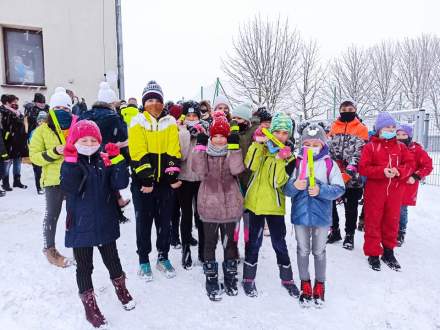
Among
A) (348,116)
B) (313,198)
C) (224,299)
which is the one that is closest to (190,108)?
(313,198)

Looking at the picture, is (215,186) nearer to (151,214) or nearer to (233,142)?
(233,142)

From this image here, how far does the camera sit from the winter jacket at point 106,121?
4312 mm

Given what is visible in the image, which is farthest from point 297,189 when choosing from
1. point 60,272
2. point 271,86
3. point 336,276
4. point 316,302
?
point 271,86

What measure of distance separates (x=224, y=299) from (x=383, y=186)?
2278 mm

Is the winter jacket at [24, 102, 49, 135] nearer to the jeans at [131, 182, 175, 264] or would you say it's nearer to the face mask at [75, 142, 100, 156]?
the jeans at [131, 182, 175, 264]

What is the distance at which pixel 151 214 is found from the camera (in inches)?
142

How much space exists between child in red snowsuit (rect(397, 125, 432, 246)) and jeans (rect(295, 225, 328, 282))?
73.7 inches

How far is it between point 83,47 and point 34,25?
140 centimetres

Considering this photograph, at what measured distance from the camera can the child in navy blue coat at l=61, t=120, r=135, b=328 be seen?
278 centimetres

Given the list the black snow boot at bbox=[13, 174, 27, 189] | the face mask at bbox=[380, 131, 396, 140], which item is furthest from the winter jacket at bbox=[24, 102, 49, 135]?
the face mask at bbox=[380, 131, 396, 140]

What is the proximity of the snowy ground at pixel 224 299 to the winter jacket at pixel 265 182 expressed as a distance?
2.90 feet

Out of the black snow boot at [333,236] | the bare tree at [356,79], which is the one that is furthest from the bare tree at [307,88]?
the black snow boot at [333,236]

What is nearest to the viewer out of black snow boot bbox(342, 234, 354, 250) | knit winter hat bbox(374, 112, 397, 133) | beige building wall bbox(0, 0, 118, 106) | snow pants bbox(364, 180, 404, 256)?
knit winter hat bbox(374, 112, 397, 133)

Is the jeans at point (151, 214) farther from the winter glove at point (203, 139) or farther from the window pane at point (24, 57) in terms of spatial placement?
the window pane at point (24, 57)
